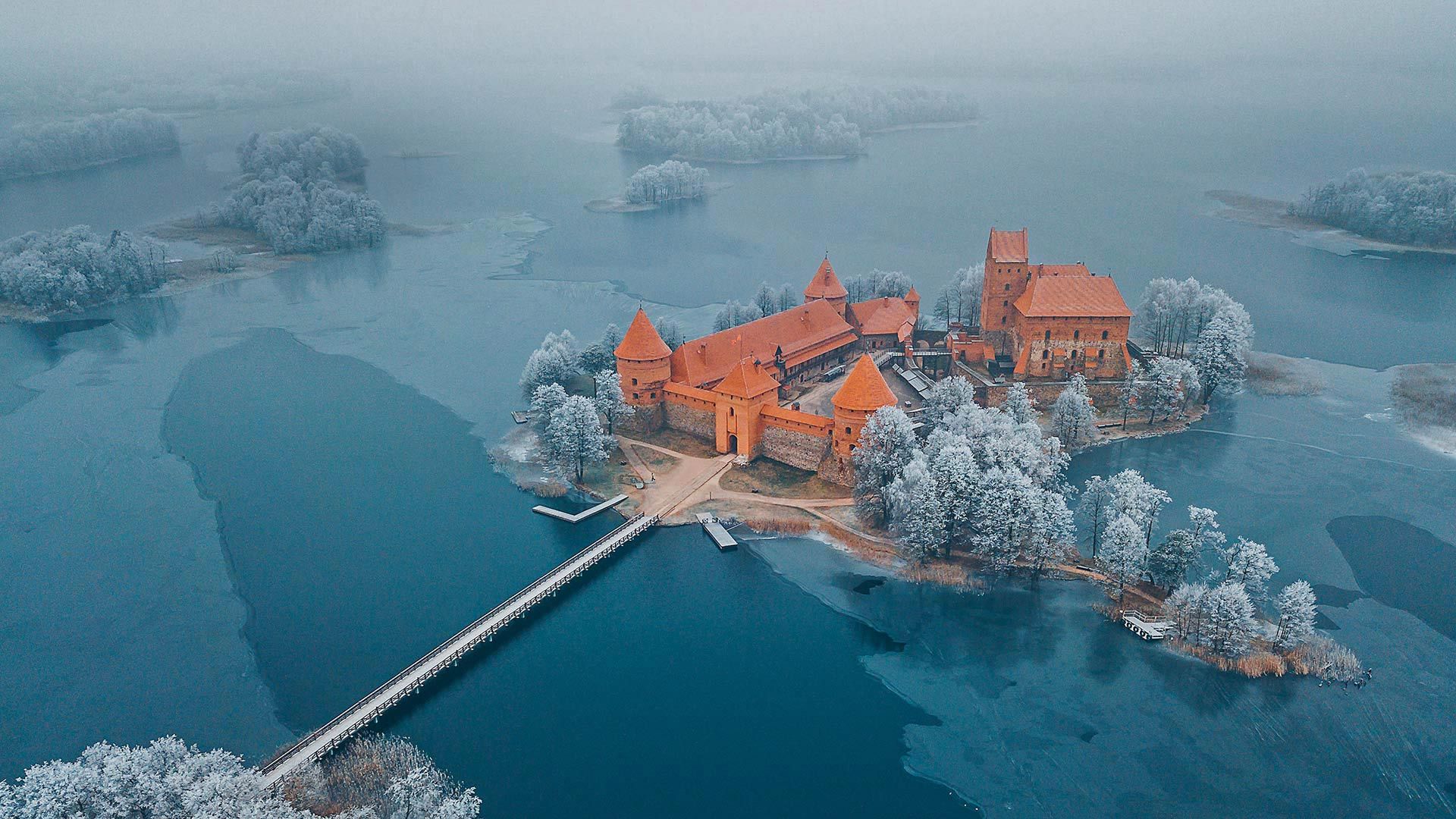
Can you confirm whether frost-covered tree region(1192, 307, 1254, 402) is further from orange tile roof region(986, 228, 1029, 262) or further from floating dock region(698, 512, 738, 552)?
floating dock region(698, 512, 738, 552)

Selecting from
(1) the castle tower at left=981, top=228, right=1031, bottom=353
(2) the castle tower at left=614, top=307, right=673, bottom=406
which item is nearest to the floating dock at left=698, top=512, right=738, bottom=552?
(2) the castle tower at left=614, top=307, right=673, bottom=406

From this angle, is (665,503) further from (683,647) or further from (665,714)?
(665,714)

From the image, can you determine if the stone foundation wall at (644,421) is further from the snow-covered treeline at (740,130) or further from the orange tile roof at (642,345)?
the snow-covered treeline at (740,130)

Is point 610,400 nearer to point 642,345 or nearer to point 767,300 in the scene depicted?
point 642,345

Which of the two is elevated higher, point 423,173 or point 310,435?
point 423,173

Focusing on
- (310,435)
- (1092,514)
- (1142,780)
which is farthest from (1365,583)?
(310,435)

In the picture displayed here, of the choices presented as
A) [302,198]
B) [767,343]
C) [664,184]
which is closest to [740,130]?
[664,184]

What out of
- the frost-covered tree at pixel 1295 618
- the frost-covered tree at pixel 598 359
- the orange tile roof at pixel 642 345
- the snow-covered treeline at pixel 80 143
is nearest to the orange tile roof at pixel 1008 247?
the orange tile roof at pixel 642 345
